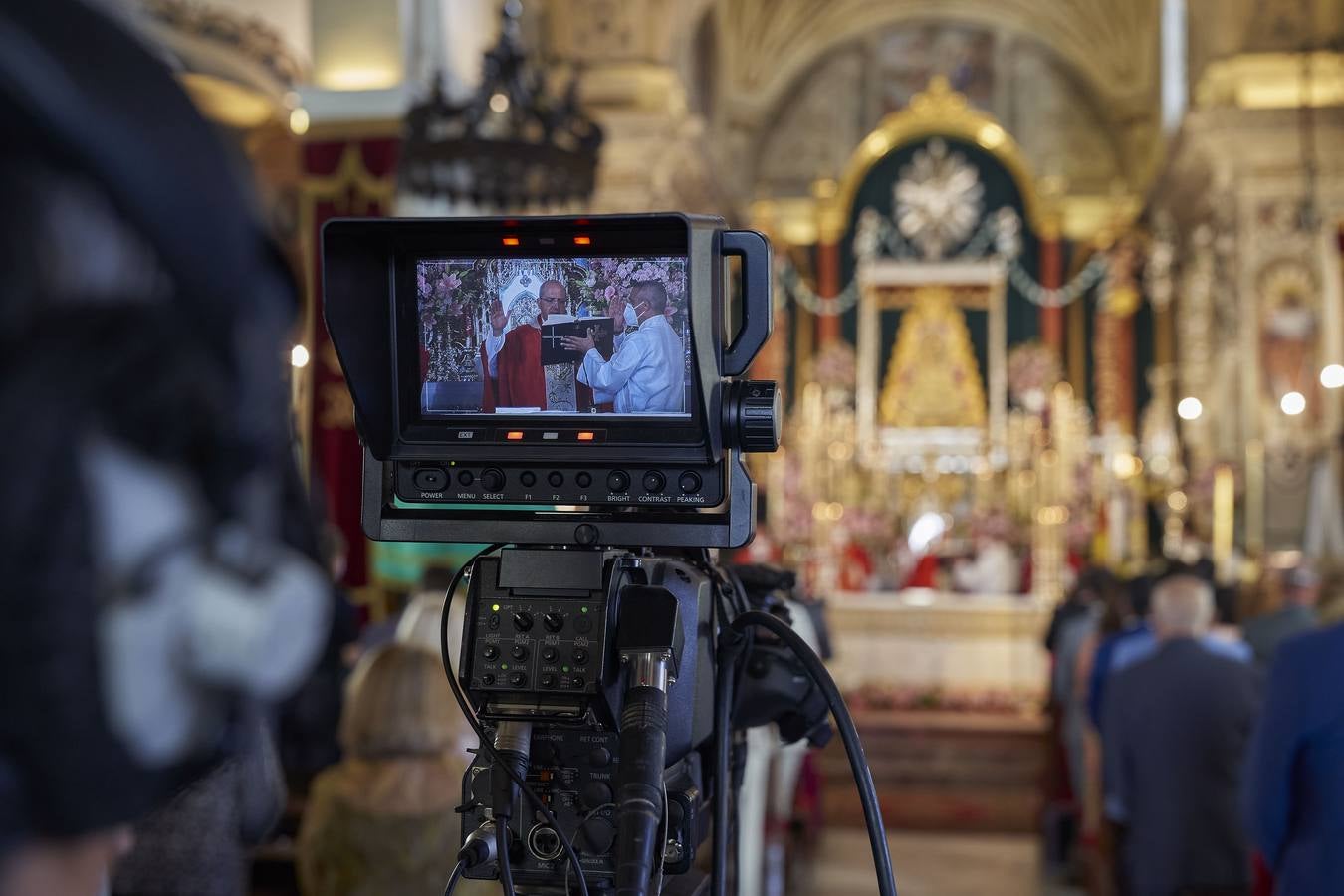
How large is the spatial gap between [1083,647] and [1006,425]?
11.6 m

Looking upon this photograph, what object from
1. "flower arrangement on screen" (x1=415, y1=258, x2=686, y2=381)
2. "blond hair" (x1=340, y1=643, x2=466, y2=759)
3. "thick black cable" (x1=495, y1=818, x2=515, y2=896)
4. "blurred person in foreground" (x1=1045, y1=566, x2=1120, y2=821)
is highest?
"flower arrangement on screen" (x1=415, y1=258, x2=686, y2=381)

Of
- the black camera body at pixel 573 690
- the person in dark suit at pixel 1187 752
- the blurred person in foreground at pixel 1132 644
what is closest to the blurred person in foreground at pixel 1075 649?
the blurred person in foreground at pixel 1132 644

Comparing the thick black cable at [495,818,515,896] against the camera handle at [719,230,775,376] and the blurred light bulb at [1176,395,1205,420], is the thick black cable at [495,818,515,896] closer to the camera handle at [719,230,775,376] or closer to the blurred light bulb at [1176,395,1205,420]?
the camera handle at [719,230,775,376]

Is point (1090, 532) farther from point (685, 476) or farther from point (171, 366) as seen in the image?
point (171, 366)

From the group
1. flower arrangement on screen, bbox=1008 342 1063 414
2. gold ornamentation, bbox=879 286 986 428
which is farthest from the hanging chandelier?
gold ornamentation, bbox=879 286 986 428

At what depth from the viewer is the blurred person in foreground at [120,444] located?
2.00 ft

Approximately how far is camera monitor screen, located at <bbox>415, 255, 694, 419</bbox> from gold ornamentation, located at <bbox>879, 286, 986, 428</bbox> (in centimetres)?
1869

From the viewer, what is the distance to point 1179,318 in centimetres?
1706

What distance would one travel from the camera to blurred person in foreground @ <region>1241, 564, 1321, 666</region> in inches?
261

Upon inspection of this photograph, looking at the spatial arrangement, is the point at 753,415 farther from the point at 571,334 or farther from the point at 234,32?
the point at 234,32

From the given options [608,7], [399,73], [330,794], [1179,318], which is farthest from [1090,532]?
[330,794]

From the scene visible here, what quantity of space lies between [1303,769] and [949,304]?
57.6 ft

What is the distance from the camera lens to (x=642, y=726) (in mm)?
1449

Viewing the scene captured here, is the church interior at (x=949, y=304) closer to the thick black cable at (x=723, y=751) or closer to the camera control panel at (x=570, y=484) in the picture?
the camera control panel at (x=570, y=484)
